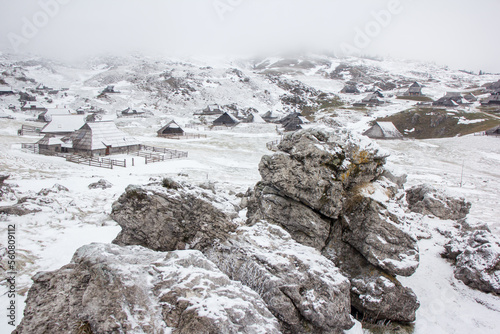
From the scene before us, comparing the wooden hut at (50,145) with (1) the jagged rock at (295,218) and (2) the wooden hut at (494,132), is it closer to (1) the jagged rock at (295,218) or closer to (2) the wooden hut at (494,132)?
(1) the jagged rock at (295,218)

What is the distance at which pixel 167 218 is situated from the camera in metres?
9.30

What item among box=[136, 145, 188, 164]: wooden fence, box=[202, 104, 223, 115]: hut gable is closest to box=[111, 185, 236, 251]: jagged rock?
box=[136, 145, 188, 164]: wooden fence

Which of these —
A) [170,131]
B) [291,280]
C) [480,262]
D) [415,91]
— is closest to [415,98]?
[415,91]

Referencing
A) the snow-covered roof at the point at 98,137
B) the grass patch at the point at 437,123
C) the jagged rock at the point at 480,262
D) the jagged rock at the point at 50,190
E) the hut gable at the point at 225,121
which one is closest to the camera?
the jagged rock at the point at 480,262

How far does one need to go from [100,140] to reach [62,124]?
20330 mm

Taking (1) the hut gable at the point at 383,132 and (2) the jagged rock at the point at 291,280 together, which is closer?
(2) the jagged rock at the point at 291,280

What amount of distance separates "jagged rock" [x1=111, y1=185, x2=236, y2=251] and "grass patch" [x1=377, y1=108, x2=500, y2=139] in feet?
223

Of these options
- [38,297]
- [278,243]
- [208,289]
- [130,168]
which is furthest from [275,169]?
[130,168]

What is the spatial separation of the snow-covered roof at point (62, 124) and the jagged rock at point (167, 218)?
50.6m

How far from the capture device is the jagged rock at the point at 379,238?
9.68 m

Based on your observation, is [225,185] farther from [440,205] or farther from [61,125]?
[61,125]

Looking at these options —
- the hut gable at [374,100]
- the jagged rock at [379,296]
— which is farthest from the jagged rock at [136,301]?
the hut gable at [374,100]

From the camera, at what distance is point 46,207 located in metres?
14.5

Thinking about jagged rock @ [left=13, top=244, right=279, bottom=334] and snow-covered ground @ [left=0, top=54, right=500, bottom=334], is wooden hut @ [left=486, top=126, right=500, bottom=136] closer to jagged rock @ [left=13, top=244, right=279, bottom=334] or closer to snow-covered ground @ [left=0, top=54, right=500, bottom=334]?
snow-covered ground @ [left=0, top=54, right=500, bottom=334]
